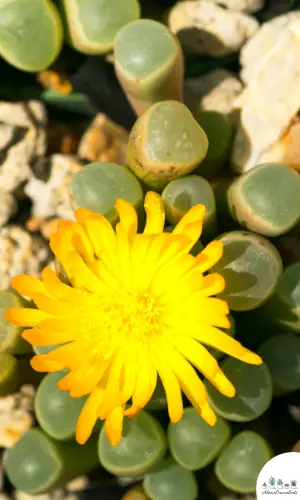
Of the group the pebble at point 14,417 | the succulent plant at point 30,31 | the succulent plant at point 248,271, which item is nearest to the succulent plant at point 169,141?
the succulent plant at point 248,271

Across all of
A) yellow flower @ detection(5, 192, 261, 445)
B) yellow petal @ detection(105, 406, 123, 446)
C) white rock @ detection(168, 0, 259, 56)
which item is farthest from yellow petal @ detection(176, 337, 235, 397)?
white rock @ detection(168, 0, 259, 56)

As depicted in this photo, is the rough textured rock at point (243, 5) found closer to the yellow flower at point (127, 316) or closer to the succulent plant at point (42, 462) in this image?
the yellow flower at point (127, 316)

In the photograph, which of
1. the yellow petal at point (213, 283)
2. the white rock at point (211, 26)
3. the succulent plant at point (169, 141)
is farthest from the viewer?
the white rock at point (211, 26)

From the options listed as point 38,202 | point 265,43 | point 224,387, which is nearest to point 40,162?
point 38,202

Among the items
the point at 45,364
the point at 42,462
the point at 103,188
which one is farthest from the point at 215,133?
the point at 42,462

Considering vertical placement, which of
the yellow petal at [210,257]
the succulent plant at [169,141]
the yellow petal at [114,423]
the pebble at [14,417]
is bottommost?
the pebble at [14,417]

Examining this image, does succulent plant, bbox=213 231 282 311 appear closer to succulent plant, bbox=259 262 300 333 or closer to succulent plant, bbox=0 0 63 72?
succulent plant, bbox=259 262 300 333

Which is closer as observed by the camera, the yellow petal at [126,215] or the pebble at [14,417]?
the yellow petal at [126,215]

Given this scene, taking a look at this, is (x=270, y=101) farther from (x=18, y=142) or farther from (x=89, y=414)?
(x=89, y=414)
